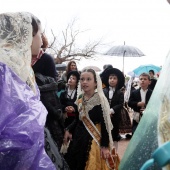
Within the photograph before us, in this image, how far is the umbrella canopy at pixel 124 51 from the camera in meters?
9.26

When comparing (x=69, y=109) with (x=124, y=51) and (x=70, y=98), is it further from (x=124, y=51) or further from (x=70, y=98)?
(x=124, y=51)

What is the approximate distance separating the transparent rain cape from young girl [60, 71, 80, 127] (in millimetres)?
2773

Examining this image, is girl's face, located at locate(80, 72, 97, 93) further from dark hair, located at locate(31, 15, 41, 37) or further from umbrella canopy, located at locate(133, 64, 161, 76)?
umbrella canopy, located at locate(133, 64, 161, 76)

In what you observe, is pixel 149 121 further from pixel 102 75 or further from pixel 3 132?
pixel 102 75

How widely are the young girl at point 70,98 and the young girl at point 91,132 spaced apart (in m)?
0.75

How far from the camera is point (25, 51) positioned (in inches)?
56.6

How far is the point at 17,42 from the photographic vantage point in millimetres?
1414

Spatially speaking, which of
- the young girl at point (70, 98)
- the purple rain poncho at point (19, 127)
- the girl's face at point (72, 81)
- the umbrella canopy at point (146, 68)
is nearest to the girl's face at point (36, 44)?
the purple rain poncho at point (19, 127)

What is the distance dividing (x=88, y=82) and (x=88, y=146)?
26.6 inches

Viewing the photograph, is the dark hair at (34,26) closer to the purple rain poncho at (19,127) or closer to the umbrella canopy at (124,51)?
the purple rain poncho at (19,127)

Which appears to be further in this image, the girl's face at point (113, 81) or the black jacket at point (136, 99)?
the black jacket at point (136, 99)

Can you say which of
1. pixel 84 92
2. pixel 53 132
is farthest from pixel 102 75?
pixel 53 132

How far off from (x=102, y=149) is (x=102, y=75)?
221cm

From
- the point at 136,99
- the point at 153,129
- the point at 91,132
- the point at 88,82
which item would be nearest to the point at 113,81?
the point at 136,99
